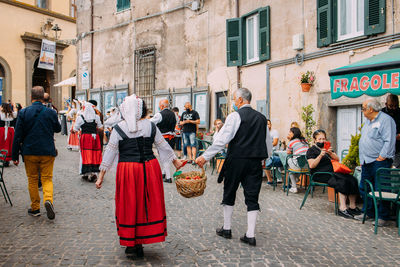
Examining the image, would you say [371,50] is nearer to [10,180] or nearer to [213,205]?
[213,205]

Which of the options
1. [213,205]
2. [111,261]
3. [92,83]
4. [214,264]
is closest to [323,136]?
[213,205]

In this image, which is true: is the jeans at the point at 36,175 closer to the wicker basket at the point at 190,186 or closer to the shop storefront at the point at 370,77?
the wicker basket at the point at 190,186

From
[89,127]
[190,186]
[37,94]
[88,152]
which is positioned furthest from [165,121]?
[190,186]

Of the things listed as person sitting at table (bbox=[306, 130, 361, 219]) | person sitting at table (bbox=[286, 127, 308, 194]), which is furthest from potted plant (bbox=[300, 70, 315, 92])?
person sitting at table (bbox=[306, 130, 361, 219])

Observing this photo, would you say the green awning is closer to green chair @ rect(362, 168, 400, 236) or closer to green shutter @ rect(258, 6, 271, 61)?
green chair @ rect(362, 168, 400, 236)

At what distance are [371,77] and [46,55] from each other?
25.1 metres

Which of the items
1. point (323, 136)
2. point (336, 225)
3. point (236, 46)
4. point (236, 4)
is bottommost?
point (336, 225)

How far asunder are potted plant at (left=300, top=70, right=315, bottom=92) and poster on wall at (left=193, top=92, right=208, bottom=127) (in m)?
4.90

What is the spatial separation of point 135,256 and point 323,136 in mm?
4161

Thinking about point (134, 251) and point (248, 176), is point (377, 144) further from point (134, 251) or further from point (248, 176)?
point (134, 251)

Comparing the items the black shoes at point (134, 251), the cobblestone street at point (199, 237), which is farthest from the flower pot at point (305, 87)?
the black shoes at point (134, 251)

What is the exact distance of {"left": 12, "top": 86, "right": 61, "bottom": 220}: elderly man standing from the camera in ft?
19.2

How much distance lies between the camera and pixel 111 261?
165 inches

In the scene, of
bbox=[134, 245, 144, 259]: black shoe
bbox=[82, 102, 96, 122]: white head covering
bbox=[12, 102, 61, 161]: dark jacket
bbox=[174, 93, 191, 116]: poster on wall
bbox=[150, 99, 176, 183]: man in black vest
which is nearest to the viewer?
bbox=[134, 245, 144, 259]: black shoe
